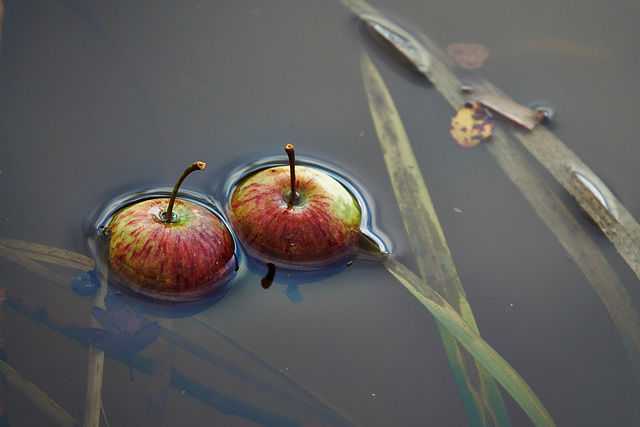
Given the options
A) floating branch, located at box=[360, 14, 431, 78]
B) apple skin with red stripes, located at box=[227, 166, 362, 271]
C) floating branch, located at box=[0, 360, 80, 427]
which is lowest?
floating branch, located at box=[0, 360, 80, 427]

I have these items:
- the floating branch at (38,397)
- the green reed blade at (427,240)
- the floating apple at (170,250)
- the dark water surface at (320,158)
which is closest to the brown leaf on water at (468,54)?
the dark water surface at (320,158)

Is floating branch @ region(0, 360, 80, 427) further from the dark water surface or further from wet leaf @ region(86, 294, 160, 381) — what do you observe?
wet leaf @ region(86, 294, 160, 381)

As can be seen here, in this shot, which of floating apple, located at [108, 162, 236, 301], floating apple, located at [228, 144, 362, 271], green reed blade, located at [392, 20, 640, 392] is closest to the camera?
floating apple, located at [108, 162, 236, 301]

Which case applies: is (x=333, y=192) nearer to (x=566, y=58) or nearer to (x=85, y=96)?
(x=85, y=96)

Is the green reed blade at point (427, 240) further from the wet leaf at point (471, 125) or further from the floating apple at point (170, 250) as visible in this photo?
the floating apple at point (170, 250)

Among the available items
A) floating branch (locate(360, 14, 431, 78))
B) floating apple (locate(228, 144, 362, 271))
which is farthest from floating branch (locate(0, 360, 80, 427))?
floating branch (locate(360, 14, 431, 78))
